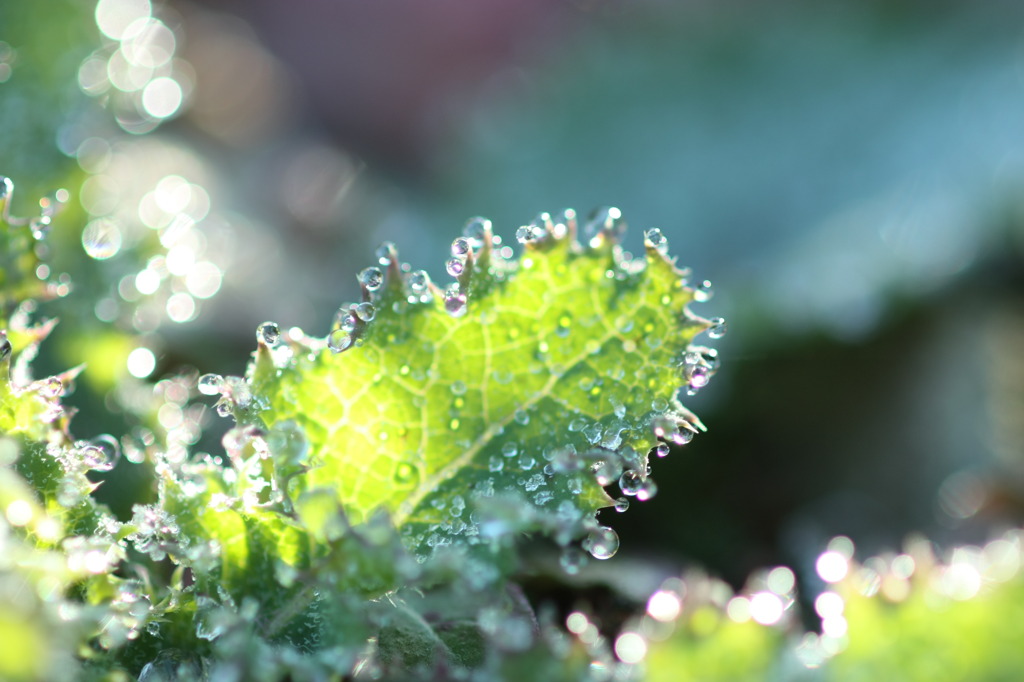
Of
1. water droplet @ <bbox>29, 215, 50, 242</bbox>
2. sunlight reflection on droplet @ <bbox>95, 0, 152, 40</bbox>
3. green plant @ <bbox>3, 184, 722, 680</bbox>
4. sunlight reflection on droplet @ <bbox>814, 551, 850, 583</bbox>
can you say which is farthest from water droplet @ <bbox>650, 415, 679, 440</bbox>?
sunlight reflection on droplet @ <bbox>95, 0, 152, 40</bbox>

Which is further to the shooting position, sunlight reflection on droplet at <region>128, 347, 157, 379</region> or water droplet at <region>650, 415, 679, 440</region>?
sunlight reflection on droplet at <region>128, 347, 157, 379</region>

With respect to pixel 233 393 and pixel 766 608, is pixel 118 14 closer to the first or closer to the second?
pixel 233 393

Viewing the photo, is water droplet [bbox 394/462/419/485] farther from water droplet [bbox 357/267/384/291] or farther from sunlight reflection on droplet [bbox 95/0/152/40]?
sunlight reflection on droplet [bbox 95/0/152/40]

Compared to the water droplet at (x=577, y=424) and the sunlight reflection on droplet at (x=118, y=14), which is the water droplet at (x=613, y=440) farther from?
the sunlight reflection on droplet at (x=118, y=14)

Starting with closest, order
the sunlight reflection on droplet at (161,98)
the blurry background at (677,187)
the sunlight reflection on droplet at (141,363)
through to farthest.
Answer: the sunlight reflection on droplet at (141,363), the blurry background at (677,187), the sunlight reflection on droplet at (161,98)

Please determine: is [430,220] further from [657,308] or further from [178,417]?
[657,308]

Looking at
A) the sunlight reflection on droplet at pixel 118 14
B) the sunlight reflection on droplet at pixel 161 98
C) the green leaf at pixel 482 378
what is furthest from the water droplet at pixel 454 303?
the sunlight reflection on droplet at pixel 161 98
